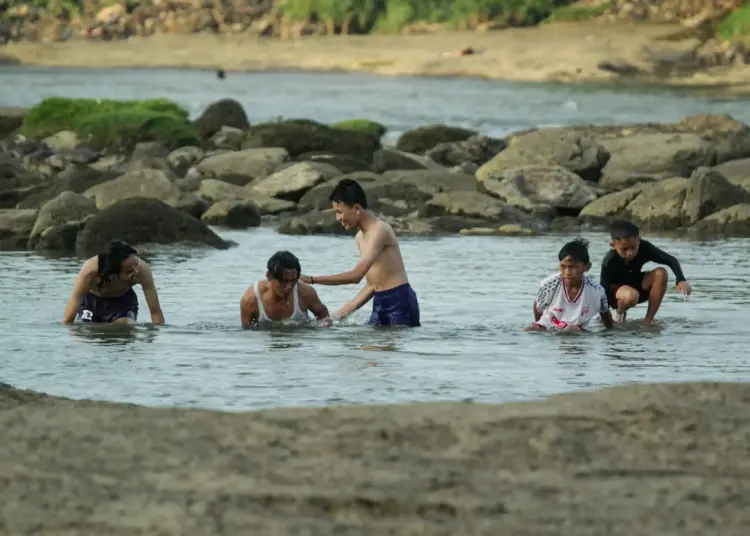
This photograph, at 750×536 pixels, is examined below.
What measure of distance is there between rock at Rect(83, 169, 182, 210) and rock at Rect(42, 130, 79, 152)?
28.5 feet

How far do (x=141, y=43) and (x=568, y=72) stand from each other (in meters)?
38.9

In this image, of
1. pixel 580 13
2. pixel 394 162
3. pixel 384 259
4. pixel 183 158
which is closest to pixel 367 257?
pixel 384 259

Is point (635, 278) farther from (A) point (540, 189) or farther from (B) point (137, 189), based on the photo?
(B) point (137, 189)

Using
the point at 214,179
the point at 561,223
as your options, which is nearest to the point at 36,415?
the point at 561,223

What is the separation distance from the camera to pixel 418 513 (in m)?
5.59

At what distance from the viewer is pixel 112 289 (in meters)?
13.0

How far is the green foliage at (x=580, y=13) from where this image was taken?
248 ft

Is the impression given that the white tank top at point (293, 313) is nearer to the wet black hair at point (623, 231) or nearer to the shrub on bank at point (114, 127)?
the wet black hair at point (623, 231)

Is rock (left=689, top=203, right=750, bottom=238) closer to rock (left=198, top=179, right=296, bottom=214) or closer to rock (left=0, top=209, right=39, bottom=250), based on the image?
rock (left=198, top=179, right=296, bottom=214)

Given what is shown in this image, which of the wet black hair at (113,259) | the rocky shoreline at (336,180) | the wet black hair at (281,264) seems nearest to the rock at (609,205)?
the rocky shoreline at (336,180)

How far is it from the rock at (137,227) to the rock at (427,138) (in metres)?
13.1

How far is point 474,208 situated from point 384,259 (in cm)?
1087

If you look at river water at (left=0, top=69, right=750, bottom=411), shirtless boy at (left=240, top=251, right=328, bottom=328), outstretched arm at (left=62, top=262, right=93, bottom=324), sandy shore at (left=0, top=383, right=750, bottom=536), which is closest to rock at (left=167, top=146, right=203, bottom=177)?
river water at (left=0, top=69, right=750, bottom=411)

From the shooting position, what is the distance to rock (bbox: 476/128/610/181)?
26375mm
